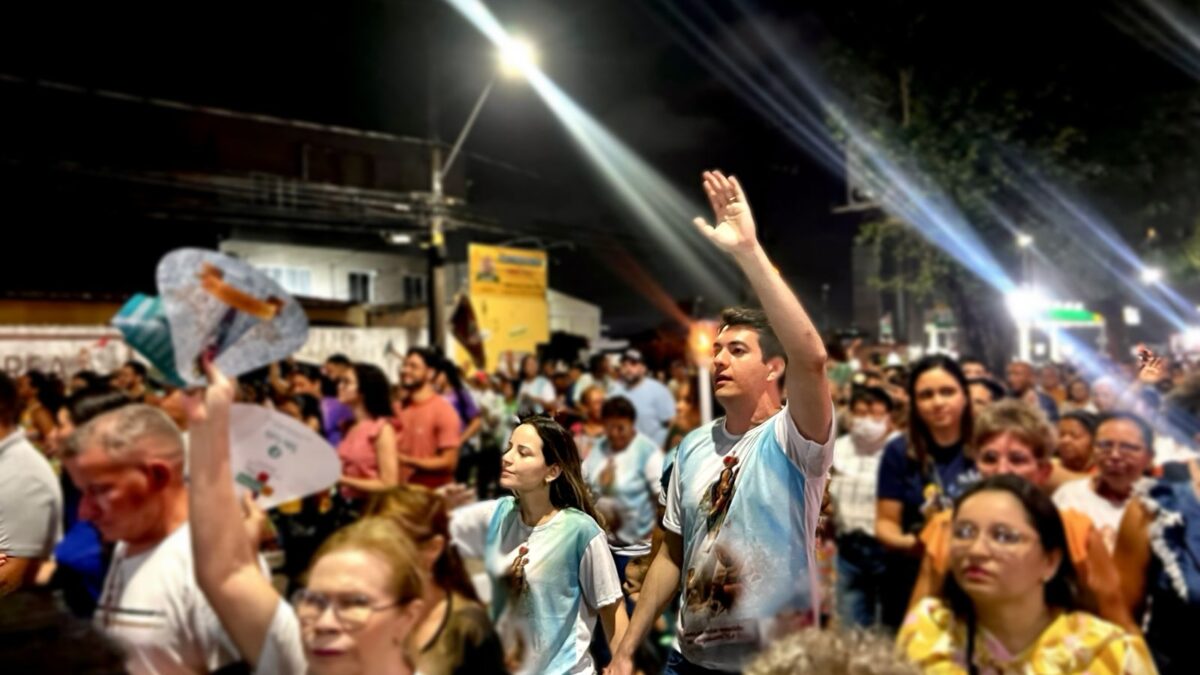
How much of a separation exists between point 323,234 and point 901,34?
68.9 feet

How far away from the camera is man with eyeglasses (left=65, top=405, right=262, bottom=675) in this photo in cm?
97

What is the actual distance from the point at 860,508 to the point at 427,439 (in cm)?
262

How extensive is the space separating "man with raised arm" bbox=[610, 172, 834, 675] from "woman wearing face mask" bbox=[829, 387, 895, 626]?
9.12 feet

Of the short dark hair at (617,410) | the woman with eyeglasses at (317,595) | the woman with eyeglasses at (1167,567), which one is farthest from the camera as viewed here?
the short dark hair at (617,410)

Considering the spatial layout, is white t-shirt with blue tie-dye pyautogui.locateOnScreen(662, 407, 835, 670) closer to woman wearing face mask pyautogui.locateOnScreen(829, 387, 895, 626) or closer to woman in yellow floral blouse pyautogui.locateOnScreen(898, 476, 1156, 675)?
woman in yellow floral blouse pyautogui.locateOnScreen(898, 476, 1156, 675)

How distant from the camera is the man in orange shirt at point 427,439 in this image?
5309 millimetres

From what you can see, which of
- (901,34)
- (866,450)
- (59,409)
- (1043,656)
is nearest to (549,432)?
(1043,656)

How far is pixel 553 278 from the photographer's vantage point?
2720 centimetres

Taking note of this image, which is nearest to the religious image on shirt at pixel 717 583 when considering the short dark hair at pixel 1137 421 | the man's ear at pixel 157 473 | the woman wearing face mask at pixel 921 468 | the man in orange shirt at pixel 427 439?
the man's ear at pixel 157 473

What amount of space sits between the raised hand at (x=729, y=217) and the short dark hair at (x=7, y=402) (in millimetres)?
3450

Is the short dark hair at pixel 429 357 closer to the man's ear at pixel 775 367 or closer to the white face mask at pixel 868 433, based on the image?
the white face mask at pixel 868 433

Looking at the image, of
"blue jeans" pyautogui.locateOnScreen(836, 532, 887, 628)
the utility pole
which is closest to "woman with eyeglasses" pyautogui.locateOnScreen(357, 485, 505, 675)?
"blue jeans" pyautogui.locateOnScreen(836, 532, 887, 628)

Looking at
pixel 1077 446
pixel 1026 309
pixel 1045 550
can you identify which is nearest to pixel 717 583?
pixel 1045 550

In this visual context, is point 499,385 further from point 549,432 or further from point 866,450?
point 549,432
